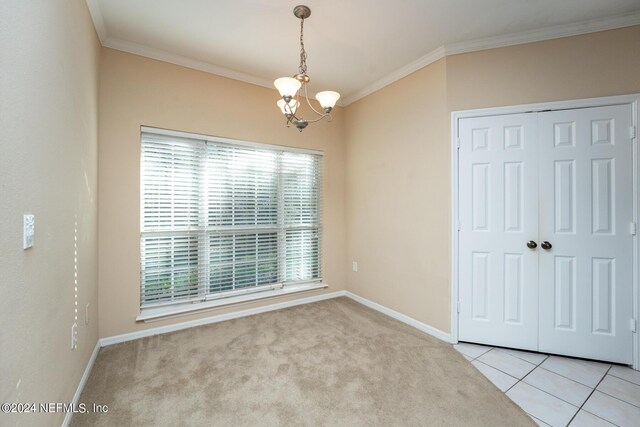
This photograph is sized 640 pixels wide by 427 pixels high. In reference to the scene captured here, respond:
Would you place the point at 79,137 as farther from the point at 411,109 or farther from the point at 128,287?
the point at 411,109

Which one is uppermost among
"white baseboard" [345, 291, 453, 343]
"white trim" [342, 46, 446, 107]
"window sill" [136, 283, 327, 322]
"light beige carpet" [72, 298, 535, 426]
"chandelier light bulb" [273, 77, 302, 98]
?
"white trim" [342, 46, 446, 107]

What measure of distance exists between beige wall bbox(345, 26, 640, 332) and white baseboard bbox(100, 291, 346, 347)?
663mm

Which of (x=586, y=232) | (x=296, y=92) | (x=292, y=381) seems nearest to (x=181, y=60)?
(x=296, y=92)

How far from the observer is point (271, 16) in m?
2.25

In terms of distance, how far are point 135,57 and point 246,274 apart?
256 cm

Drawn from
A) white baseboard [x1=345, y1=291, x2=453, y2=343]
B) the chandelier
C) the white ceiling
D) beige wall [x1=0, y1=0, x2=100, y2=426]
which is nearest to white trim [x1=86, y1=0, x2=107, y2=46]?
the white ceiling

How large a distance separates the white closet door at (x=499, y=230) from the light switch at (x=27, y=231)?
3013 millimetres

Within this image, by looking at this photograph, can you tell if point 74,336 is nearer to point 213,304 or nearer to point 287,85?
point 213,304

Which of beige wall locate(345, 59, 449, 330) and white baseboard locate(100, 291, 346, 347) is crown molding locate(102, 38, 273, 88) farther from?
white baseboard locate(100, 291, 346, 347)

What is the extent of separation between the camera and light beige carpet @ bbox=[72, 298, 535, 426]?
1.67 m

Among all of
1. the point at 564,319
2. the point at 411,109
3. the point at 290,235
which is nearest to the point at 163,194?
the point at 290,235

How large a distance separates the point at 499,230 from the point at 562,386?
1.25 m

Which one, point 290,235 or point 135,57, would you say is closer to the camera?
point 135,57

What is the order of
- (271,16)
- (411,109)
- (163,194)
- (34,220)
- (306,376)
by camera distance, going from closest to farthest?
(34,220) < (306,376) < (271,16) < (163,194) < (411,109)
